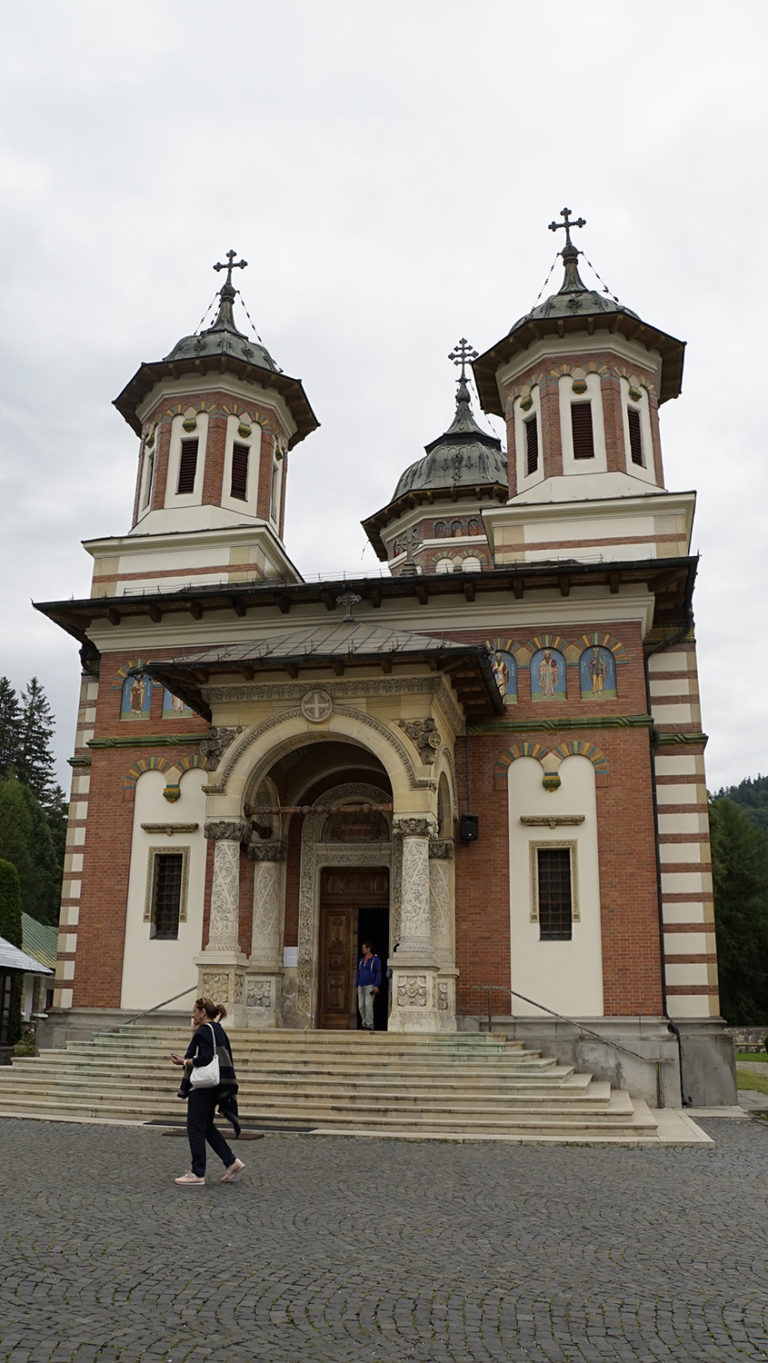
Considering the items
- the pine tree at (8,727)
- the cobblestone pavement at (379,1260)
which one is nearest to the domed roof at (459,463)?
the cobblestone pavement at (379,1260)

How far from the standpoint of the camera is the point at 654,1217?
8156mm

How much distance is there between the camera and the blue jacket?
59.3 feet

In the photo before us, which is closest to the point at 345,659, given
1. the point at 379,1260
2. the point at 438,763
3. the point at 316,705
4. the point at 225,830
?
the point at 316,705

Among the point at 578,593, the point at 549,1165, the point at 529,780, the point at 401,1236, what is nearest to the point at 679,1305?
the point at 401,1236

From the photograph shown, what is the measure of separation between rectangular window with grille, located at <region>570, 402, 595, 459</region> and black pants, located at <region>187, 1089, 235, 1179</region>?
16906 millimetres

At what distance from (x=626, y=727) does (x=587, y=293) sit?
37.2ft

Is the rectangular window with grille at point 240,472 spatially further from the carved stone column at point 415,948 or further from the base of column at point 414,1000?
the base of column at point 414,1000

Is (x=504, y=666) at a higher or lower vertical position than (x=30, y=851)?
lower

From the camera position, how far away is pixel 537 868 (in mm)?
18672

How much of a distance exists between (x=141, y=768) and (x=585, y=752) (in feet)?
27.8

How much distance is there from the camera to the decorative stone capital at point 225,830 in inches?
683

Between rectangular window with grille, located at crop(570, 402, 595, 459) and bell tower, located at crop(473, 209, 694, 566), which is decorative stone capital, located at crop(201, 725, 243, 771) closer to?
bell tower, located at crop(473, 209, 694, 566)

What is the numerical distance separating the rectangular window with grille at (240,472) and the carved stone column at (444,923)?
1017cm

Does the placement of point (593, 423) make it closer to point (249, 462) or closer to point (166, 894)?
point (249, 462)
